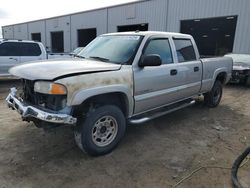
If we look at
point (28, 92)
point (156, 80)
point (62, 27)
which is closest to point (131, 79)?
point (156, 80)

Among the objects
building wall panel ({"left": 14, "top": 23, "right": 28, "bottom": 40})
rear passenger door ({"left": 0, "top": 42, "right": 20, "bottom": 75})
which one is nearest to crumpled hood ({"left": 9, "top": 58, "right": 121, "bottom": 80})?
rear passenger door ({"left": 0, "top": 42, "right": 20, "bottom": 75})

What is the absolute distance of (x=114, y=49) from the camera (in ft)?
13.3

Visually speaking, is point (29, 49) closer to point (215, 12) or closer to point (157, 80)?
point (157, 80)

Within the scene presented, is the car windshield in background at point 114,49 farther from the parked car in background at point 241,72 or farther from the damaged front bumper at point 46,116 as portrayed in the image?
the parked car in background at point 241,72

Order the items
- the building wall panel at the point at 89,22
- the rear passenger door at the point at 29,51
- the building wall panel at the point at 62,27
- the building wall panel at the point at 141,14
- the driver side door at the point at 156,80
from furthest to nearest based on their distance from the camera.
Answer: the building wall panel at the point at 62,27 < the building wall panel at the point at 89,22 < the building wall panel at the point at 141,14 < the rear passenger door at the point at 29,51 < the driver side door at the point at 156,80

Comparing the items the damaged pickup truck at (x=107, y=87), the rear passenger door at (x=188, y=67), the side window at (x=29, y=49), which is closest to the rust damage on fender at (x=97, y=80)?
the damaged pickup truck at (x=107, y=87)

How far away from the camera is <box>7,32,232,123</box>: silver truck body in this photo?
2957 millimetres

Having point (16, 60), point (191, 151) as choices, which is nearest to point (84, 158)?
point (191, 151)

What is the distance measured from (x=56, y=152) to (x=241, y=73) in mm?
9422

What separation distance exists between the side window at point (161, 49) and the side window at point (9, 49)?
7.36 meters

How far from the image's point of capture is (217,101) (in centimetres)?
661

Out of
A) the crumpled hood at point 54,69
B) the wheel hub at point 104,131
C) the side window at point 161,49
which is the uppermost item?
the side window at point 161,49

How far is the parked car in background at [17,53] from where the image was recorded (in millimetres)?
9070

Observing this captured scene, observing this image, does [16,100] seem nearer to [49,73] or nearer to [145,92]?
[49,73]
